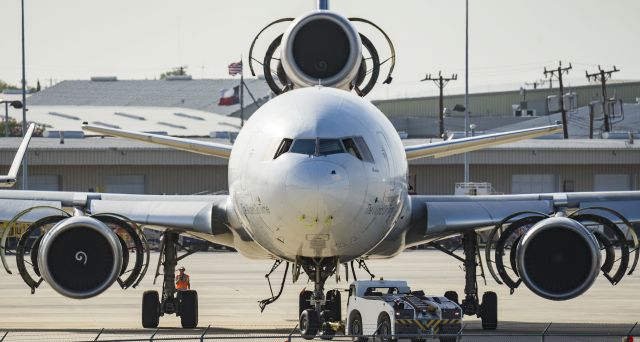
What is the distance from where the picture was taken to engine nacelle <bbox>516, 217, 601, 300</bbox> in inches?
910

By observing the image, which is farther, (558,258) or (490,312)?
(490,312)

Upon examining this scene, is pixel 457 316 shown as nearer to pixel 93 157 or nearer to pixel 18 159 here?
pixel 18 159

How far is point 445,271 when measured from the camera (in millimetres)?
49156

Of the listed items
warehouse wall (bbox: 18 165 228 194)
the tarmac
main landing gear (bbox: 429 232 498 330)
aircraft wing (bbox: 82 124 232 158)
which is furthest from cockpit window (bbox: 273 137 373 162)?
warehouse wall (bbox: 18 165 228 194)

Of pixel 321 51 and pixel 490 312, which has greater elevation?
pixel 321 51

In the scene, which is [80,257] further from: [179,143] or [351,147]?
[351,147]

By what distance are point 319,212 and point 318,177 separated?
1.90ft

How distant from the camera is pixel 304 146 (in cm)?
1973

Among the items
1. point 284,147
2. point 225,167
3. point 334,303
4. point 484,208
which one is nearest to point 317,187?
point 284,147

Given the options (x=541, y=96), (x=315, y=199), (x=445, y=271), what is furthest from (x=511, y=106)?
(x=315, y=199)

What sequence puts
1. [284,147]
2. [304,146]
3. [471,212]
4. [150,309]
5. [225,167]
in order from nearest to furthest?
[304,146], [284,147], [471,212], [150,309], [225,167]

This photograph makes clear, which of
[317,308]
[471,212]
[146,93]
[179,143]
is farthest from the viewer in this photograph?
[146,93]

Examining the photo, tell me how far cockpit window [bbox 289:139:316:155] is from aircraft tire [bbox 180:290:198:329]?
288 inches

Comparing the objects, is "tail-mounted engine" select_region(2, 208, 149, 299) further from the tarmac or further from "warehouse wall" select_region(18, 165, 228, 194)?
"warehouse wall" select_region(18, 165, 228, 194)
